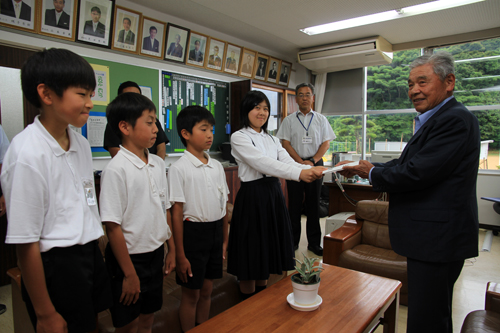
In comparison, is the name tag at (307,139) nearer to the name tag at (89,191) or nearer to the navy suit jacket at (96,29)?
the navy suit jacket at (96,29)

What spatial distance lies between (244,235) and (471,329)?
3.86 feet

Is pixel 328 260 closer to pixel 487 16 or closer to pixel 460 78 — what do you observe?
pixel 487 16

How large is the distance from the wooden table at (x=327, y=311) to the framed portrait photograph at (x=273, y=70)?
4.16m

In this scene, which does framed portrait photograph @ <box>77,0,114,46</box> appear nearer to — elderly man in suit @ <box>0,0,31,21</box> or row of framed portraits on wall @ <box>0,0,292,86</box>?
row of framed portraits on wall @ <box>0,0,292,86</box>

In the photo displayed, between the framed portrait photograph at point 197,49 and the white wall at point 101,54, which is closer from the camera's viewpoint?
the white wall at point 101,54

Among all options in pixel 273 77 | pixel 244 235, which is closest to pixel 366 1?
pixel 273 77

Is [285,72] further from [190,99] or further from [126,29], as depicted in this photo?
[126,29]

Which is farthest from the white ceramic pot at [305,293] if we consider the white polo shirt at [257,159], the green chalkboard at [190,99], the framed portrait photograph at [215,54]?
the framed portrait photograph at [215,54]

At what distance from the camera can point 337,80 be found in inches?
238

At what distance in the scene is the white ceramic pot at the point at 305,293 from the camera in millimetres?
1371

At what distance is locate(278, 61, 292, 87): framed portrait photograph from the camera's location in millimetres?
5534

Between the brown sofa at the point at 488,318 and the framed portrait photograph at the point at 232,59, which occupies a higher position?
→ the framed portrait photograph at the point at 232,59

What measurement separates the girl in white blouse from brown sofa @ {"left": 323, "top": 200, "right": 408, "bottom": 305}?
0.65 meters

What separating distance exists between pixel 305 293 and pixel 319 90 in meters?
5.30
